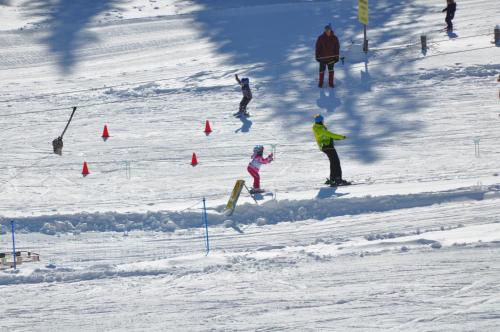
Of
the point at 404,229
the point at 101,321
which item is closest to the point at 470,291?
the point at 404,229

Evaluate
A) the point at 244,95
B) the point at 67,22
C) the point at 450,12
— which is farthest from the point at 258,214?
the point at 67,22

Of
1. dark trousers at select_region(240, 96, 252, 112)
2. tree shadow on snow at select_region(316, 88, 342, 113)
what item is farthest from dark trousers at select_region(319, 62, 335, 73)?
dark trousers at select_region(240, 96, 252, 112)

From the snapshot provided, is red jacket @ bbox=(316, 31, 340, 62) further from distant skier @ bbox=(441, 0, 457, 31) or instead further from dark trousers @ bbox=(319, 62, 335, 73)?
distant skier @ bbox=(441, 0, 457, 31)

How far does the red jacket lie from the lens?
987 inches

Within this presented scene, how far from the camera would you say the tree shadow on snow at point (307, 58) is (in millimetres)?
23547

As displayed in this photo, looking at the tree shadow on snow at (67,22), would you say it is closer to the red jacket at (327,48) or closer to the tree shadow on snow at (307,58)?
the tree shadow on snow at (307,58)

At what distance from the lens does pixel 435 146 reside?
2145 cm

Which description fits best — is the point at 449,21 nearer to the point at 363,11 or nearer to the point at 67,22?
the point at 363,11

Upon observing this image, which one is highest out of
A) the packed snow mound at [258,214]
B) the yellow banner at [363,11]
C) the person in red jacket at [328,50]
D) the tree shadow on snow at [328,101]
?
the yellow banner at [363,11]

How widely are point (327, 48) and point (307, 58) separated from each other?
311cm

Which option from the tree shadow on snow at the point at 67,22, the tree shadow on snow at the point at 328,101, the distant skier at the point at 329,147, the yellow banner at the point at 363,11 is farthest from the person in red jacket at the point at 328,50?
the tree shadow on snow at the point at 67,22

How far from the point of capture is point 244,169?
68.8 ft

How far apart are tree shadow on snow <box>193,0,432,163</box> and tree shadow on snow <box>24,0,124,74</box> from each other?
374 centimetres

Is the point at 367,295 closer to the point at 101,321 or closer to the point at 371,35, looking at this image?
the point at 101,321
